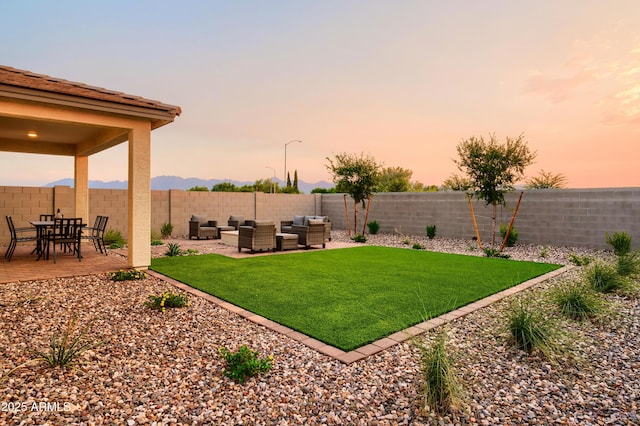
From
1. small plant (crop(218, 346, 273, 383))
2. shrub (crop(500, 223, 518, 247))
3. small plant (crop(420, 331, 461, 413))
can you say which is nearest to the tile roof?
small plant (crop(218, 346, 273, 383))

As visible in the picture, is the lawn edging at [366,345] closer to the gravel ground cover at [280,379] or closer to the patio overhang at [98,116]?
the gravel ground cover at [280,379]

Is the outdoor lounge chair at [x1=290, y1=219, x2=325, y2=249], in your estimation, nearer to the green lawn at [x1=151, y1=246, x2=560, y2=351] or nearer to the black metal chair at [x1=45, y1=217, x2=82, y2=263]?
the green lawn at [x1=151, y1=246, x2=560, y2=351]

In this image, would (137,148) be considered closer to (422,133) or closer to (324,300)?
(324,300)

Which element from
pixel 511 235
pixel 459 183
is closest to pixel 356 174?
pixel 459 183

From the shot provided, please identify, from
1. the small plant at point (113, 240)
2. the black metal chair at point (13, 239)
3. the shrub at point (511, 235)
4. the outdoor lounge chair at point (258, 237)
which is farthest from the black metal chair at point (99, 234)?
the shrub at point (511, 235)

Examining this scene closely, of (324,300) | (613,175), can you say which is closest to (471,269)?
(324,300)

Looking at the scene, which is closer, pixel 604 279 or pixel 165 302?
pixel 165 302

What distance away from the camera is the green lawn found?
4.18 meters

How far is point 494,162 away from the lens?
10734 millimetres

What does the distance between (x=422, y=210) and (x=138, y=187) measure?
1129 centimetres

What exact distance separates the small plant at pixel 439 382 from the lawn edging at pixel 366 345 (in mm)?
455

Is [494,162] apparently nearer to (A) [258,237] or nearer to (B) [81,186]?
(A) [258,237]

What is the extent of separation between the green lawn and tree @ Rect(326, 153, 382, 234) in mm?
4946

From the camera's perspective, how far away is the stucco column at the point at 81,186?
35.1 ft
